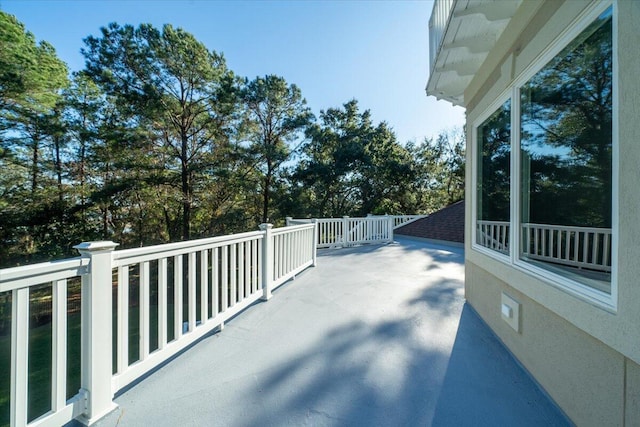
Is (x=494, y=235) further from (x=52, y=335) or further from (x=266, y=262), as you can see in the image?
(x=52, y=335)

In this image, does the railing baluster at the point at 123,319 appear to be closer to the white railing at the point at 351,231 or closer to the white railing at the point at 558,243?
the white railing at the point at 558,243

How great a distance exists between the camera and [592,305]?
1.34 meters

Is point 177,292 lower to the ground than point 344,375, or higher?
higher

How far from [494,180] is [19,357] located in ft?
12.2

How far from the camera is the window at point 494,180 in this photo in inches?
96.3

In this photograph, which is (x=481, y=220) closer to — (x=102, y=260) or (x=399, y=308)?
(x=399, y=308)

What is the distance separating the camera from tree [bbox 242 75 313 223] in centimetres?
1319

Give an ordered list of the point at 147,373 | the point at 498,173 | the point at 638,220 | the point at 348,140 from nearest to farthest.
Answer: the point at 638,220
the point at 147,373
the point at 498,173
the point at 348,140

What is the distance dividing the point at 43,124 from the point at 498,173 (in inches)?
534

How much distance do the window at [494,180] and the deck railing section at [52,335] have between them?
319cm

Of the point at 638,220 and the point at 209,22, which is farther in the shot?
the point at 209,22

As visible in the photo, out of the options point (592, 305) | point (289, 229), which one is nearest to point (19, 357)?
point (592, 305)

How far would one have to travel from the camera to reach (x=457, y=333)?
255 centimetres

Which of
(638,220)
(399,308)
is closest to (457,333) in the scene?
(399,308)
